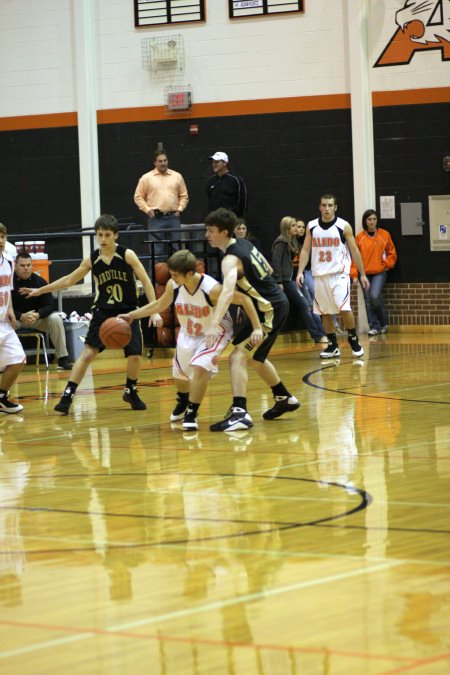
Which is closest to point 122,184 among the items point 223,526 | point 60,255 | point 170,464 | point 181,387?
point 60,255

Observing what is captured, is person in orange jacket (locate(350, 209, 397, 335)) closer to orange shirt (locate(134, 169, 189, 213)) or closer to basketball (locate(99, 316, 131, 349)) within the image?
orange shirt (locate(134, 169, 189, 213))

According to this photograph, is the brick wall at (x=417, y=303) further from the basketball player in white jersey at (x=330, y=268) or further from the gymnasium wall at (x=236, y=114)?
the basketball player in white jersey at (x=330, y=268)

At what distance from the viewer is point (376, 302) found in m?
17.6

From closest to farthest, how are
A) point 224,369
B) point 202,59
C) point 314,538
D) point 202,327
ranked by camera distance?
point 314,538 → point 202,327 → point 224,369 → point 202,59

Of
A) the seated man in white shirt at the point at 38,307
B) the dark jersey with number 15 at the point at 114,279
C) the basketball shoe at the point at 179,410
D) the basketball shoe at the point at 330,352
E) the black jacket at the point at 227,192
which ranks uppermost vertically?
the black jacket at the point at 227,192

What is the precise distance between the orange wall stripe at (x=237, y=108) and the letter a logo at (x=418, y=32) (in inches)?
20.3

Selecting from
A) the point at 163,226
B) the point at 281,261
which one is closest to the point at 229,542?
the point at 281,261

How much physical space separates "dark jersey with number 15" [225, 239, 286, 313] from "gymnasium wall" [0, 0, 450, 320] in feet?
29.1

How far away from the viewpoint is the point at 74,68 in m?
19.2

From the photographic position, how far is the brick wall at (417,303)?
1769cm

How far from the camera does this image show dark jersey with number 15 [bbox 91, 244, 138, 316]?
33.3 ft

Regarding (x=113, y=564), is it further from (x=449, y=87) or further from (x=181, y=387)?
(x=449, y=87)

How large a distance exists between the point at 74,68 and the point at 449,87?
5.98 m

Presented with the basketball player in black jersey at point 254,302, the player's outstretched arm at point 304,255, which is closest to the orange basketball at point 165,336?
the player's outstretched arm at point 304,255
